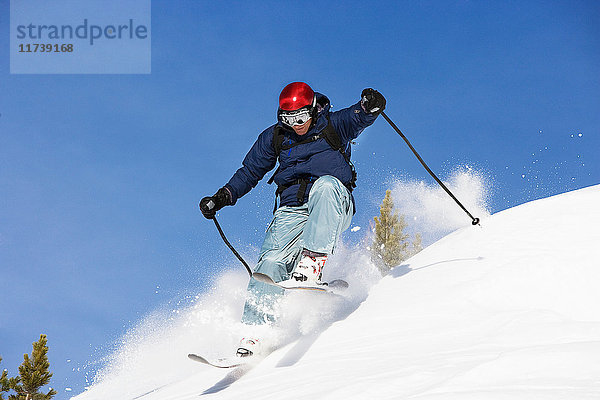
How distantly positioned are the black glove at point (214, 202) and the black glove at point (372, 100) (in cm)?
152

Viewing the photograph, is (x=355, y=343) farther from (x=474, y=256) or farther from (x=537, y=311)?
(x=474, y=256)

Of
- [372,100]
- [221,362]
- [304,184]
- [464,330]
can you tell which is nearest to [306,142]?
[304,184]

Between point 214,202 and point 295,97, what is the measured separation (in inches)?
47.3

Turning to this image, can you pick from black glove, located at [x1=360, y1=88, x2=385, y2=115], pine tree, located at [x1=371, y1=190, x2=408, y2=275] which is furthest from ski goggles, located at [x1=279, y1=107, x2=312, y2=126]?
pine tree, located at [x1=371, y1=190, x2=408, y2=275]

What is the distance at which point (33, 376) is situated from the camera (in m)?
13.8

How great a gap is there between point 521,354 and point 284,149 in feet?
9.28

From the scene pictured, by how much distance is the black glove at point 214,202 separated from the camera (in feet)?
13.9

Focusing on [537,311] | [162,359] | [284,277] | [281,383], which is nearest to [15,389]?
[162,359]

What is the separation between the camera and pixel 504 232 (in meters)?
4.05

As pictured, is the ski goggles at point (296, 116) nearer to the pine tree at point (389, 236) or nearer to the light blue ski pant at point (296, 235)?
the light blue ski pant at point (296, 235)

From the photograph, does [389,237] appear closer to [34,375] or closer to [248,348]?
[34,375]

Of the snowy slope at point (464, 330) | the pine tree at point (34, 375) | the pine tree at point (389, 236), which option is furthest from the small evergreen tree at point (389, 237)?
the snowy slope at point (464, 330)

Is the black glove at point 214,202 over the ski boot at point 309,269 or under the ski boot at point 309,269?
over

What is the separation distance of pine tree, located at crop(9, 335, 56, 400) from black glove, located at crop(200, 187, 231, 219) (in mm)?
12745
